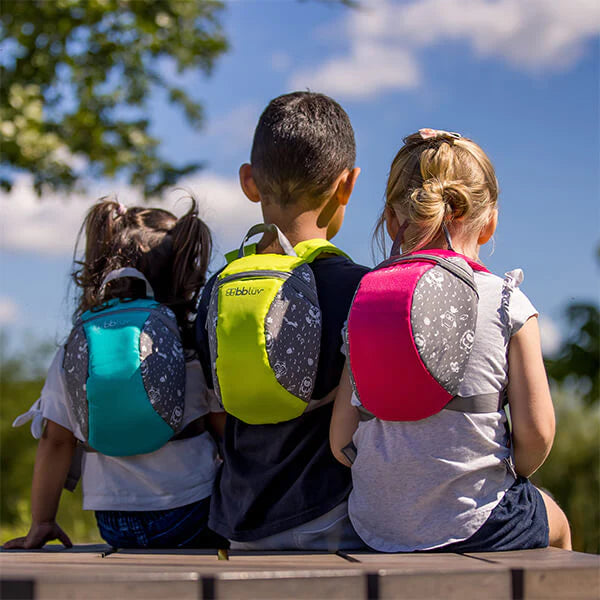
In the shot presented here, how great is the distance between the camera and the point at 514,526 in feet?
7.09

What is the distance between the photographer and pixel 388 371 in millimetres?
2043

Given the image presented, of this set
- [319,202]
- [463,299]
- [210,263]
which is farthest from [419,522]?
[210,263]

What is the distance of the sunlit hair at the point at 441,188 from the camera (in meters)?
2.32

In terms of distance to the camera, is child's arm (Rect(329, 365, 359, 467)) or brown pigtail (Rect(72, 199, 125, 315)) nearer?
child's arm (Rect(329, 365, 359, 467))

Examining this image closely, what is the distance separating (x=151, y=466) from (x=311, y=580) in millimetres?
1454

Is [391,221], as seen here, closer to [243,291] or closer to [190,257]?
[243,291]

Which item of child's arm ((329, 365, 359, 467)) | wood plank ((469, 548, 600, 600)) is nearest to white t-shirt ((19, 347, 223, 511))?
child's arm ((329, 365, 359, 467))

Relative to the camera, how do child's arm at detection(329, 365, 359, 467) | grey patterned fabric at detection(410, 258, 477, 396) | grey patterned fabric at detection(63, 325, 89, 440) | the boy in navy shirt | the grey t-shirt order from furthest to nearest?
grey patterned fabric at detection(63, 325, 89, 440)
the boy in navy shirt
child's arm at detection(329, 365, 359, 467)
the grey t-shirt
grey patterned fabric at detection(410, 258, 477, 396)

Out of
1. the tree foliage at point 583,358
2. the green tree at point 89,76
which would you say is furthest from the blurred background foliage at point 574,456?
the green tree at point 89,76

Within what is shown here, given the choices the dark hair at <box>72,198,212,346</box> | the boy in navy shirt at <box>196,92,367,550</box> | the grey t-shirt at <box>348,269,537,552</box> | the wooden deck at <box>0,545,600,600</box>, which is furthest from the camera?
the dark hair at <box>72,198,212,346</box>

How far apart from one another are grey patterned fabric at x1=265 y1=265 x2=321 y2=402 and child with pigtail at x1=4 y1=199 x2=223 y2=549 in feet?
1.87

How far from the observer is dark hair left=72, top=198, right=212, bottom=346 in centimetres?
311

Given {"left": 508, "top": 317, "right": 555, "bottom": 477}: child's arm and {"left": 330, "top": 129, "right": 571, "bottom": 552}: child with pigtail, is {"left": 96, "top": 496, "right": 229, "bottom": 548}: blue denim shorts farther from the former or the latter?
{"left": 508, "top": 317, "right": 555, "bottom": 477}: child's arm

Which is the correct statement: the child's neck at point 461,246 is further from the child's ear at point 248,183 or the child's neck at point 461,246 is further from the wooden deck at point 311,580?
the wooden deck at point 311,580
